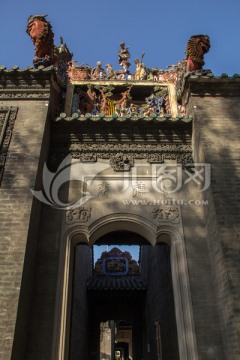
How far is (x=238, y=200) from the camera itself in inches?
236

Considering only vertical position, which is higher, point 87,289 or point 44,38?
point 44,38

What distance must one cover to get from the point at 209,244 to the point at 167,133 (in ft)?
9.16

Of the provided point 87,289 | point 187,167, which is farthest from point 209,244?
point 87,289

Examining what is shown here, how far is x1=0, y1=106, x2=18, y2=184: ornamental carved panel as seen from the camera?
6559 millimetres

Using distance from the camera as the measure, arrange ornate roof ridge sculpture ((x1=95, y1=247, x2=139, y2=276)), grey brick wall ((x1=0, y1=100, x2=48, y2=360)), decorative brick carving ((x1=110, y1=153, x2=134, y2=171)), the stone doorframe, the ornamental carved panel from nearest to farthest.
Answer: grey brick wall ((x1=0, y1=100, x2=48, y2=360))
the stone doorframe
the ornamental carved panel
decorative brick carving ((x1=110, y1=153, x2=134, y2=171))
ornate roof ridge sculpture ((x1=95, y1=247, x2=139, y2=276))

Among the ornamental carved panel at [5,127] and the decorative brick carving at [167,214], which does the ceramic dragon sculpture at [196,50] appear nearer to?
the decorative brick carving at [167,214]

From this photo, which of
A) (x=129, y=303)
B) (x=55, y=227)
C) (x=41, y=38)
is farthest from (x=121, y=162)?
(x=129, y=303)

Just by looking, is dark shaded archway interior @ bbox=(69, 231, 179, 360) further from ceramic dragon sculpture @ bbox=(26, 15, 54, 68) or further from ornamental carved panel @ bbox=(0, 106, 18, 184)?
ceramic dragon sculpture @ bbox=(26, 15, 54, 68)

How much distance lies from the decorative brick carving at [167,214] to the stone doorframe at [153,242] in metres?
0.15

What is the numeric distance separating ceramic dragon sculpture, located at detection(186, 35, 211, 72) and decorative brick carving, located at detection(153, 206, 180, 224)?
3.62 metres

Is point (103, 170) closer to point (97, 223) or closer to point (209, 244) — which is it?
point (97, 223)

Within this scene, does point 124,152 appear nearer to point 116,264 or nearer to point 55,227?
point 55,227

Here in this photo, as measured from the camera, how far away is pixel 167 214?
6695mm

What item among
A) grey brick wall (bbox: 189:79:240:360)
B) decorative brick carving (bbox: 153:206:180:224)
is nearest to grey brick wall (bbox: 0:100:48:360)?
decorative brick carving (bbox: 153:206:180:224)
